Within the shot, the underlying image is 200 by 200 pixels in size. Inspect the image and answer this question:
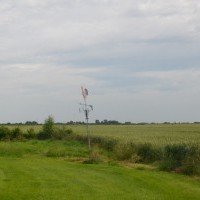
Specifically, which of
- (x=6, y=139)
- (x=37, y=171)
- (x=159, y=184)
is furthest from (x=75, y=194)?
(x=6, y=139)

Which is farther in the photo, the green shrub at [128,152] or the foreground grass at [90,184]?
the green shrub at [128,152]

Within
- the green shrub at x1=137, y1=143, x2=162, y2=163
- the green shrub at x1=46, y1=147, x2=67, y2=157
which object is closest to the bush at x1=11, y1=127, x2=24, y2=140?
the green shrub at x1=46, y1=147, x2=67, y2=157

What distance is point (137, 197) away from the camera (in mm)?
15344

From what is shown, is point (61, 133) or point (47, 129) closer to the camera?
point (61, 133)

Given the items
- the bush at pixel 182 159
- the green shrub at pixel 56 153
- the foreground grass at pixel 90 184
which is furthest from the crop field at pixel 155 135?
the foreground grass at pixel 90 184

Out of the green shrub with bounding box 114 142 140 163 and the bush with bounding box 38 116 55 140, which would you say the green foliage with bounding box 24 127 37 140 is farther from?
the green shrub with bounding box 114 142 140 163

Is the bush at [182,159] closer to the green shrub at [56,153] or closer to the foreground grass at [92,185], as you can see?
the foreground grass at [92,185]

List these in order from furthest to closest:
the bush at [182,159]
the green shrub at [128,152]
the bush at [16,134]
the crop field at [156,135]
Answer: the bush at [16,134], the crop field at [156,135], the green shrub at [128,152], the bush at [182,159]

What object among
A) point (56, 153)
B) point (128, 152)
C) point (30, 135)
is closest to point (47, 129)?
point (30, 135)

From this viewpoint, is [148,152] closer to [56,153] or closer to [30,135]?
[56,153]

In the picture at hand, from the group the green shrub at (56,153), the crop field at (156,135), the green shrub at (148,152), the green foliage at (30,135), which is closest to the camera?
the green shrub at (148,152)

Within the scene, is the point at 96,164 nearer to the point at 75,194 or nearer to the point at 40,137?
the point at 75,194

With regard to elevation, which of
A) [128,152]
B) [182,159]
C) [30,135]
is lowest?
[182,159]

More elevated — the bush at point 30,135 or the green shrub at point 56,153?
the bush at point 30,135
